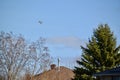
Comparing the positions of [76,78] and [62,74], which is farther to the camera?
[62,74]

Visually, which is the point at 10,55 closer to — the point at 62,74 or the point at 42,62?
the point at 42,62

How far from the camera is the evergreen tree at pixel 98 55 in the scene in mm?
40156

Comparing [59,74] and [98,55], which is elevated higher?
[59,74]

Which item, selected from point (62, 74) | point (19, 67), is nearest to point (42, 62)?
point (19, 67)

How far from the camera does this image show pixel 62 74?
236 ft

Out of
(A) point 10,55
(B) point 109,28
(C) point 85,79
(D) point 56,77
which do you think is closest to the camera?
(C) point 85,79

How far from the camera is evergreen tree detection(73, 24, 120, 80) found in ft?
132

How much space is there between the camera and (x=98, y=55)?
132 ft

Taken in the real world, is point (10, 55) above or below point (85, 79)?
above

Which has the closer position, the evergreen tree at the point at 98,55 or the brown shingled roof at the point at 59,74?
the evergreen tree at the point at 98,55

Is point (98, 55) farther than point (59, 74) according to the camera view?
No

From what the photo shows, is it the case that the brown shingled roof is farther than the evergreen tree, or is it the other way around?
the brown shingled roof

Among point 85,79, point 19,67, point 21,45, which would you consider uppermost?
→ point 21,45

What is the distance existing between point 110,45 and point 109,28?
263cm
